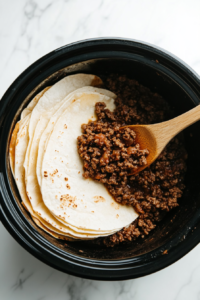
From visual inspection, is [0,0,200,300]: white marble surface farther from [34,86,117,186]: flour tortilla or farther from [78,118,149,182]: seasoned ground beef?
[78,118,149,182]: seasoned ground beef

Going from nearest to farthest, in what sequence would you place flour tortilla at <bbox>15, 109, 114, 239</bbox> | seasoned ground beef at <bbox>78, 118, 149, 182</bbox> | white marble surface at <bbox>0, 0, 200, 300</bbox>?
flour tortilla at <bbox>15, 109, 114, 239</bbox>, seasoned ground beef at <bbox>78, 118, 149, 182</bbox>, white marble surface at <bbox>0, 0, 200, 300</bbox>

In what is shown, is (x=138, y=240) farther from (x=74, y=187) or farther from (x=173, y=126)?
(x=173, y=126)

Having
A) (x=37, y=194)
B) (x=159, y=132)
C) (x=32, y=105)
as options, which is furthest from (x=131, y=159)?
(x=32, y=105)

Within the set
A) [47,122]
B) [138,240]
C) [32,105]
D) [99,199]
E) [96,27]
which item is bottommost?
[138,240]

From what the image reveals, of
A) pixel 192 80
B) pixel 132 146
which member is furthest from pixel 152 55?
pixel 132 146

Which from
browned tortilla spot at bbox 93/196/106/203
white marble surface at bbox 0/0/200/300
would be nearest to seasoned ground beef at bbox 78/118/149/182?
browned tortilla spot at bbox 93/196/106/203

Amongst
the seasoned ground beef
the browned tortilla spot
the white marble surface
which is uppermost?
the white marble surface
